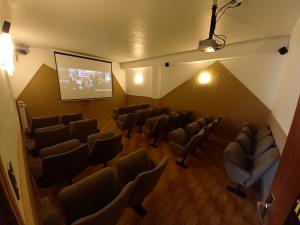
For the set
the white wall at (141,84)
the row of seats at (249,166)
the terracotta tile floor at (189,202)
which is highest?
the white wall at (141,84)

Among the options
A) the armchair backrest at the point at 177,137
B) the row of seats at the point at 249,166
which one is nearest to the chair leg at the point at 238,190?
the row of seats at the point at 249,166

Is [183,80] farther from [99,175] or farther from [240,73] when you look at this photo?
[99,175]

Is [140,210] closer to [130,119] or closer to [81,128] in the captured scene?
[81,128]

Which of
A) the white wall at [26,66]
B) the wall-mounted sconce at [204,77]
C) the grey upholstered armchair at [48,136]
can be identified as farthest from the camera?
the wall-mounted sconce at [204,77]

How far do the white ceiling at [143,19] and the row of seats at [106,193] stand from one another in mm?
2288

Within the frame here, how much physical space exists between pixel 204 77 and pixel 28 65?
6148 mm

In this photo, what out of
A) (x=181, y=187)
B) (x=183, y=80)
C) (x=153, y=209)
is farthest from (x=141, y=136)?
(x=183, y=80)

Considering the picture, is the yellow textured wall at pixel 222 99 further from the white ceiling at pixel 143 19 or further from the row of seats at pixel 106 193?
the row of seats at pixel 106 193

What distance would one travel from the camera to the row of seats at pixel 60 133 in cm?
217

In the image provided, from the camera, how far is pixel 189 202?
185 cm

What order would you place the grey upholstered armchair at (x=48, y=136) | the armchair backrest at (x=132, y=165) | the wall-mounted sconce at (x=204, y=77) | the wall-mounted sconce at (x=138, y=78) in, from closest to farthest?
the armchair backrest at (x=132, y=165) → the grey upholstered armchair at (x=48, y=136) → the wall-mounted sconce at (x=204, y=77) → the wall-mounted sconce at (x=138, y=78)

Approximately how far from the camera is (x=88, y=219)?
0.78 meters

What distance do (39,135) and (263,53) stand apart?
524cm

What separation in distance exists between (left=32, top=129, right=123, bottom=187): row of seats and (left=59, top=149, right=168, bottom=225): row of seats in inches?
23.8
